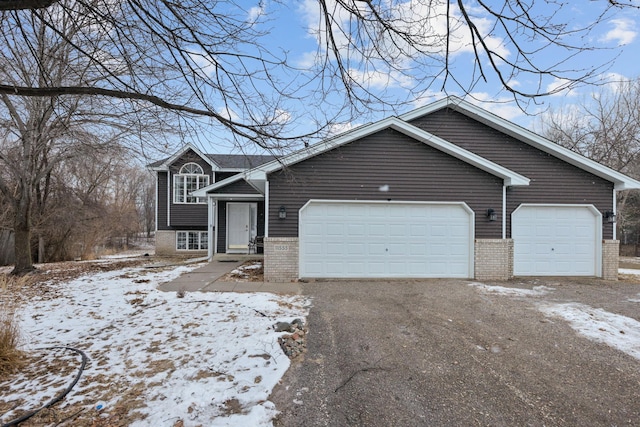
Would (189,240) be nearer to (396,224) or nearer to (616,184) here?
(396,224)

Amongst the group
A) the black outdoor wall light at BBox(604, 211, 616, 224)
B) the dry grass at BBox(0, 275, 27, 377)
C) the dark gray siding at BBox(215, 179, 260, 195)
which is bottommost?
Answer: the dry grass at BBox(0, 275, 27, 377)

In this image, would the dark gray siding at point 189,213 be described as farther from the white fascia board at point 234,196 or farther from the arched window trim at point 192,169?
the white fascia board at point 234,196

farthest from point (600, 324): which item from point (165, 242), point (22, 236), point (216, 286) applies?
point (165, 242)

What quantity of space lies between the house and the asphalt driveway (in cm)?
250

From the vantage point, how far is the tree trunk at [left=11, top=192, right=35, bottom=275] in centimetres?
932

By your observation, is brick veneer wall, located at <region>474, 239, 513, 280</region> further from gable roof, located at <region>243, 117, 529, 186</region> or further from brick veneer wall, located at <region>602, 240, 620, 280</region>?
brick veneer wall, located at <region>602, 240, 620, 280</region>

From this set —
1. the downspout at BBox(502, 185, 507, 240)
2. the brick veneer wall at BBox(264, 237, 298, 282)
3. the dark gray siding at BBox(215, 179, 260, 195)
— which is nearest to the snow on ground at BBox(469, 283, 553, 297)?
the downspout at BBox(502, 185, 507, 240)

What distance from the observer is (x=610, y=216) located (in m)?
8.85

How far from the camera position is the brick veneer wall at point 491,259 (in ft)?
27.9

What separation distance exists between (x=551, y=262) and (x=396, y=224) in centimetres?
484

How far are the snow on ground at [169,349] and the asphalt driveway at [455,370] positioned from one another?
0.42 meters

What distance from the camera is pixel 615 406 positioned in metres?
2.73

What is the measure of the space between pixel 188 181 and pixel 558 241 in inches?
609

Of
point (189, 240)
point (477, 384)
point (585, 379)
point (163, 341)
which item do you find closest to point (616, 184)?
point (585, 379)
